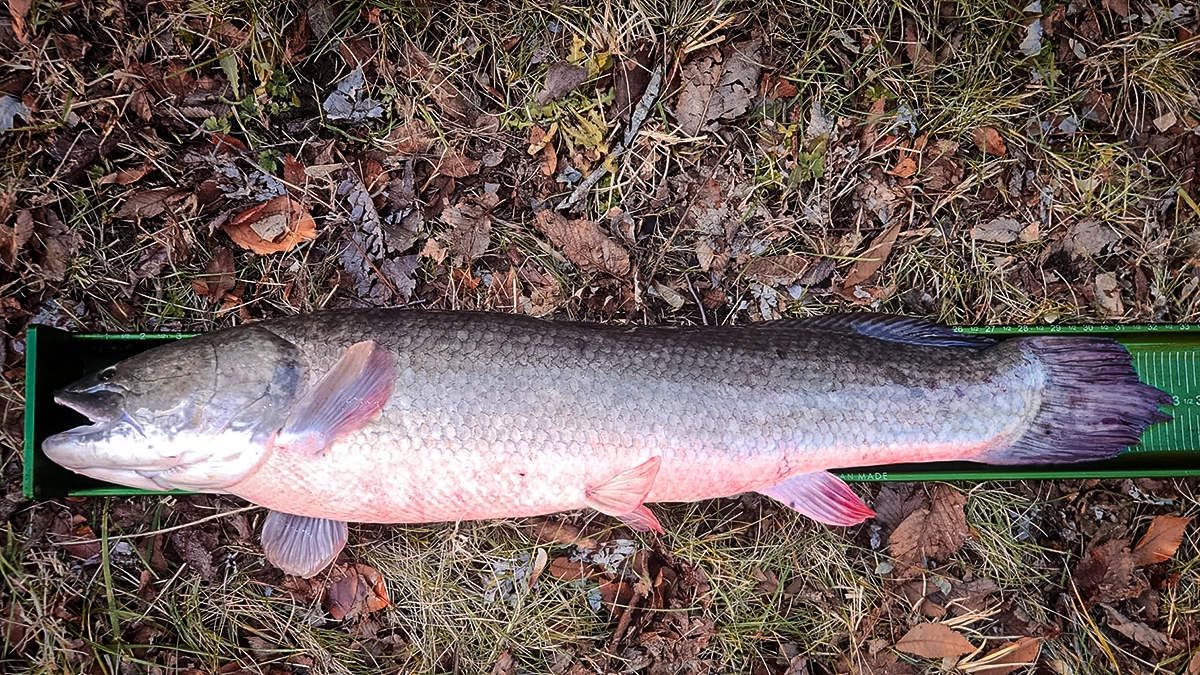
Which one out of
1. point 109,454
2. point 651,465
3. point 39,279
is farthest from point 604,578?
point 39,279

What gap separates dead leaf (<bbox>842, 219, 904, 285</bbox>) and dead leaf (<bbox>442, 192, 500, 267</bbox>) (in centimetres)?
191

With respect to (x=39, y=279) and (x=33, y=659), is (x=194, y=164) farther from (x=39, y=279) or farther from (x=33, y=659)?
(x=33, y=659)

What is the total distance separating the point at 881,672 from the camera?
3.71 metres

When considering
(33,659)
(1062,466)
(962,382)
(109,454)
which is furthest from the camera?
(1062,466)

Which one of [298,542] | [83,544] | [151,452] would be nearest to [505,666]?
[298,542]

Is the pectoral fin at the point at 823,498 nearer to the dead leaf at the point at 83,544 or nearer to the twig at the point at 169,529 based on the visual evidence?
the twig at the point at 169,529

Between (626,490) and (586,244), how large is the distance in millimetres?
1398

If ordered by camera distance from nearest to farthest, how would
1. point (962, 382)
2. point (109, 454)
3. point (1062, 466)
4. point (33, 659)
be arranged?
point (109, 454) < point (962, 382) < point (33, 659) < point (1062, 466)

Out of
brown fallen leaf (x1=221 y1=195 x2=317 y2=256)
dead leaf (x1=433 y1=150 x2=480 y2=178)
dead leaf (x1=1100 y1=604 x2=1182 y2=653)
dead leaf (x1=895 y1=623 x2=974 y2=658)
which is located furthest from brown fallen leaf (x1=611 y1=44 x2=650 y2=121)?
dead leaf (x1=1100 y1=604 x2=1182 y2=653)

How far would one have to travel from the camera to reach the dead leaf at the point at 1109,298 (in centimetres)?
387

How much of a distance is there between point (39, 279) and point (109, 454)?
1.37 meters

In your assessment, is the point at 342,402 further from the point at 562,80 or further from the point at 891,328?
the point at 891,328

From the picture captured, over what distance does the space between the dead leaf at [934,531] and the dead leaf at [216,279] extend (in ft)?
11.9

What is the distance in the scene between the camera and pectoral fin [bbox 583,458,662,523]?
2.93 meters
